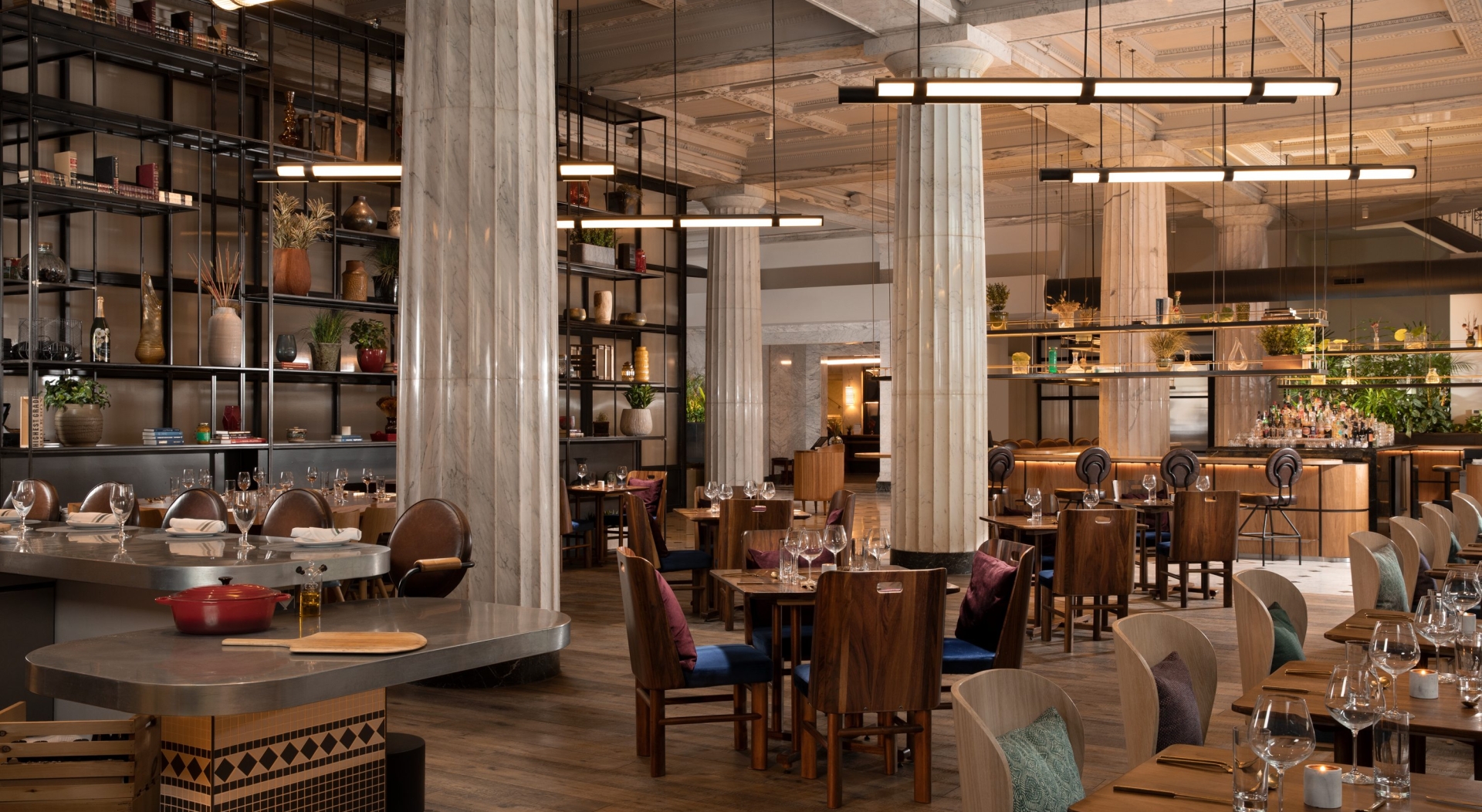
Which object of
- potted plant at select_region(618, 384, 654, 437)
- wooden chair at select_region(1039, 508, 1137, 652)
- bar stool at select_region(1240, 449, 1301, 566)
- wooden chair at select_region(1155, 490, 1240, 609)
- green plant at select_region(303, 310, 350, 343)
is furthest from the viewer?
potted plant at select_region(618, 384, 654, 437)

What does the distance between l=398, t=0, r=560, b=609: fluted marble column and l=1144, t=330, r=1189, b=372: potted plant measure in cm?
884

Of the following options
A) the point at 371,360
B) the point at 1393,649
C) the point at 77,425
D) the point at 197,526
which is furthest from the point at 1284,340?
the point at 197,526

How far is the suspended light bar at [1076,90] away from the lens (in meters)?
6.44

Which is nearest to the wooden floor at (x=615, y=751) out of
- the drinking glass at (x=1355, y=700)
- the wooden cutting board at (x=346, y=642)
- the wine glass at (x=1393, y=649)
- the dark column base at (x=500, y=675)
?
the dark column base at (x=500, y=675)

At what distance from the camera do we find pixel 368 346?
1008 cm

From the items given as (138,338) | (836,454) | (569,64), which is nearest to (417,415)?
(138,338)

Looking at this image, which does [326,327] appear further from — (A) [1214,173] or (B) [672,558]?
(A) [1214,173]

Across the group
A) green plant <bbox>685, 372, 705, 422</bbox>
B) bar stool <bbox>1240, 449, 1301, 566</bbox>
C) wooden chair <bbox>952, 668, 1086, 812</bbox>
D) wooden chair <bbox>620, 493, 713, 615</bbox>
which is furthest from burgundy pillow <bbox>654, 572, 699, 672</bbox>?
green plant <bbox>685, 372, 705, 422</bbox>

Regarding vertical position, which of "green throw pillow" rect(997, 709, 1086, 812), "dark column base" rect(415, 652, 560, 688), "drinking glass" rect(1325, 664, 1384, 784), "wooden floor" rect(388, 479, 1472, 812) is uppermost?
"drinking glass" rect(1325, 664, 1384, 784)

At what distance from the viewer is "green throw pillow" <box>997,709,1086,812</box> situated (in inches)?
99.3

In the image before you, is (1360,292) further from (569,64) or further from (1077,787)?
(1077,787)

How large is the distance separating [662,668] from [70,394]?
202 inches

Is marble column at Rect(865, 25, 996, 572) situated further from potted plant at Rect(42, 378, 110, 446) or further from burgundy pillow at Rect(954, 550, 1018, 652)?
potted plant at Rect(42, 378, 110, 446)

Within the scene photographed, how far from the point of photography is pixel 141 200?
8016 mm
